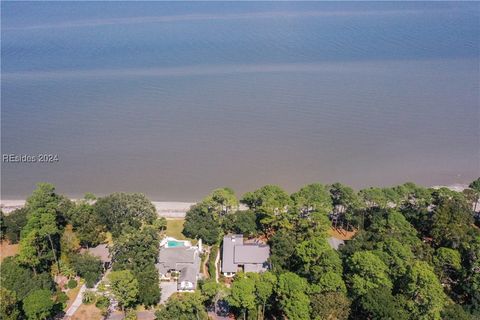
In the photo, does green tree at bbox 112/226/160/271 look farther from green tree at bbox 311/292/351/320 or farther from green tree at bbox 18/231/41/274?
green tree at bbox 311/292/351/320

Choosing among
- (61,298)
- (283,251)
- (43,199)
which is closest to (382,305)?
(283,251)

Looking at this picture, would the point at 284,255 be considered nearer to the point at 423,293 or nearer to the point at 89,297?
the point at 423,293

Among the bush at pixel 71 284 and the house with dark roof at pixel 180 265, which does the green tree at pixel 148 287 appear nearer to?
the house with dark roof at pixel 180 265

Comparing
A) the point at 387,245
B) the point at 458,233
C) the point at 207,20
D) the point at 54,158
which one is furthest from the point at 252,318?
the point at 207,20

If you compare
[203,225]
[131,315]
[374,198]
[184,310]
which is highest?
[374,198]

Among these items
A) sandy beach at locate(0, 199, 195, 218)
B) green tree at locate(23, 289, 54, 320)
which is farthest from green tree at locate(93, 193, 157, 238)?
green tree at locate(23, 289, 54, 320)

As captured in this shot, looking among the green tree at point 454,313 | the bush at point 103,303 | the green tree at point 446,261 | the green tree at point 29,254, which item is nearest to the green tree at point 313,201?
the green tree at point 446,261

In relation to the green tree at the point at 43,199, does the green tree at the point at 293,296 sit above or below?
below
